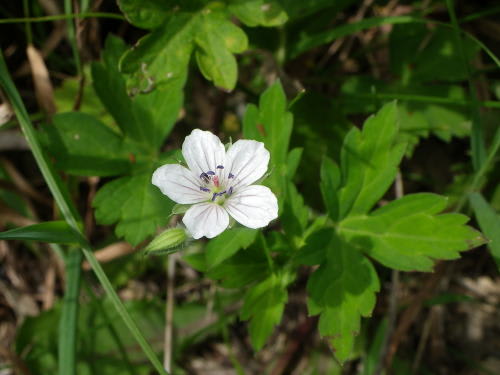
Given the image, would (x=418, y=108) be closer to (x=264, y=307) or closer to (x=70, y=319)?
(x=264, y=307)

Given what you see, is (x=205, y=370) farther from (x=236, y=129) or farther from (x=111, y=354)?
(x=236, y=129)

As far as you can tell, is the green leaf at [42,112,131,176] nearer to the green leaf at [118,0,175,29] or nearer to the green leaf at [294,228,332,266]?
the green leaf at [118,0,175,29]

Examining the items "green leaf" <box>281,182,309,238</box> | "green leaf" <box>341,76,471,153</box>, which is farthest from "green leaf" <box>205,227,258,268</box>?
"green leaf" <box>341,76,471,153</box>

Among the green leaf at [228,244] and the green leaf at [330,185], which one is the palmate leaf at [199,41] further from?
the green leaf at [228,244]

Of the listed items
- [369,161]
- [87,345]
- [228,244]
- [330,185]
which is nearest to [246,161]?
[228,244]

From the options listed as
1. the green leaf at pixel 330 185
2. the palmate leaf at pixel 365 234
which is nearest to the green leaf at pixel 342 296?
the palmate leaf at pixel 365 234

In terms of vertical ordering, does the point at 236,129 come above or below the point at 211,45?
below

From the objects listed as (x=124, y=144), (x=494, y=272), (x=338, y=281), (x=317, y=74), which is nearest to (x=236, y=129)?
(x=317, y=74)
